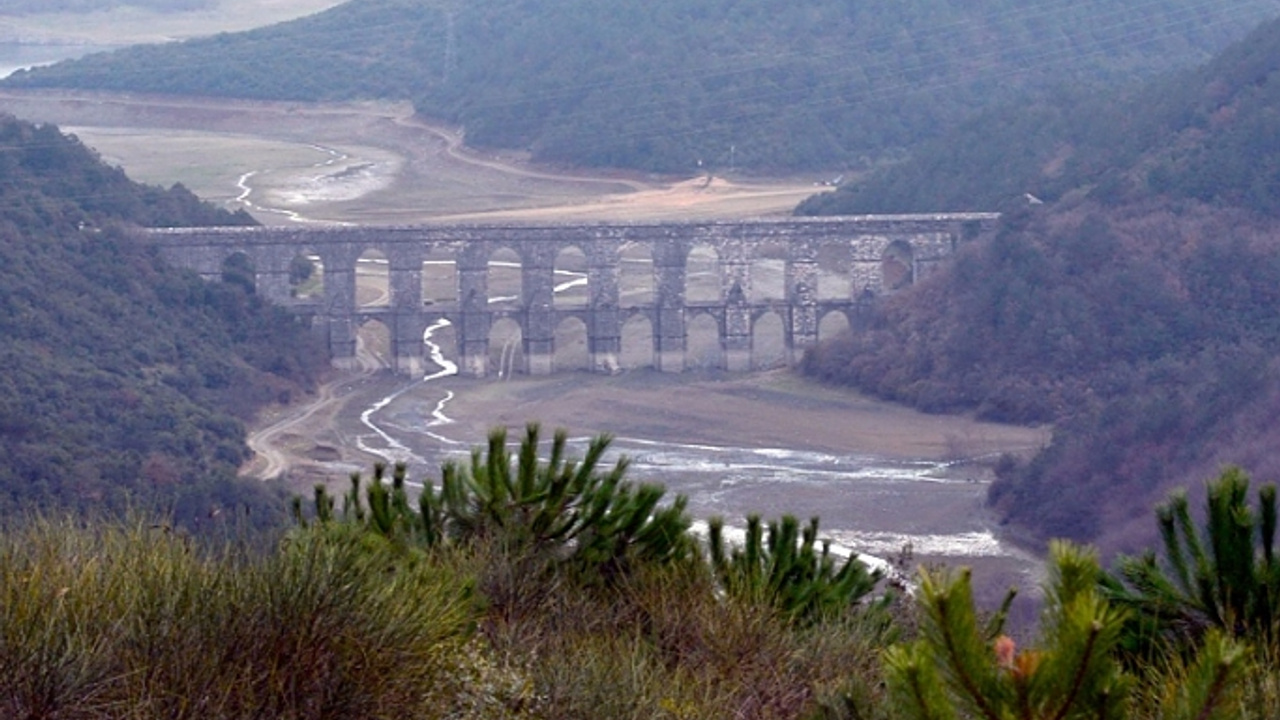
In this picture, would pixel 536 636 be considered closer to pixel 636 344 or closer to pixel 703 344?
pixel 703 344

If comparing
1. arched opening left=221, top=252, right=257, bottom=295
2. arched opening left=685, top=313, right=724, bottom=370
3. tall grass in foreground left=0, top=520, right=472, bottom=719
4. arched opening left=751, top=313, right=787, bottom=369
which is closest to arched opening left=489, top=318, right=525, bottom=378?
arched opening left=685, top=313, right=724, bottom=370

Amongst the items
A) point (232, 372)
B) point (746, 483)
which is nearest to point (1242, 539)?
point (746, 483)

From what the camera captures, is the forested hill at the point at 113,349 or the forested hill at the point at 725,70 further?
the forested hill at the point at 725,70

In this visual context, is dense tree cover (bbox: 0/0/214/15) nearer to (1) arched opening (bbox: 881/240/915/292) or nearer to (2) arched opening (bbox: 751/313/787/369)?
(2) arched opening (bbox: 751/313/787/369)

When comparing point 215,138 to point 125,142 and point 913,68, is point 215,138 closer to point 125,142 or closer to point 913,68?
point 125,142

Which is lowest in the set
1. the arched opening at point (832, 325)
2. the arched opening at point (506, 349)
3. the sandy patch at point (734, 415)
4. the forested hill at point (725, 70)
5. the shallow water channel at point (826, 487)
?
the shallow water channel at point (826, 487)

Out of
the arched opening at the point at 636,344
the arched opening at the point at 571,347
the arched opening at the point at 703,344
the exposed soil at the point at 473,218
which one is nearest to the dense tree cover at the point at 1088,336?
the exposed soil at the point at 473,218

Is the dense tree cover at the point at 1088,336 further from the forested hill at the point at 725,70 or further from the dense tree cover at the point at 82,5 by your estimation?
the dense tree cover at the point at 82,5
